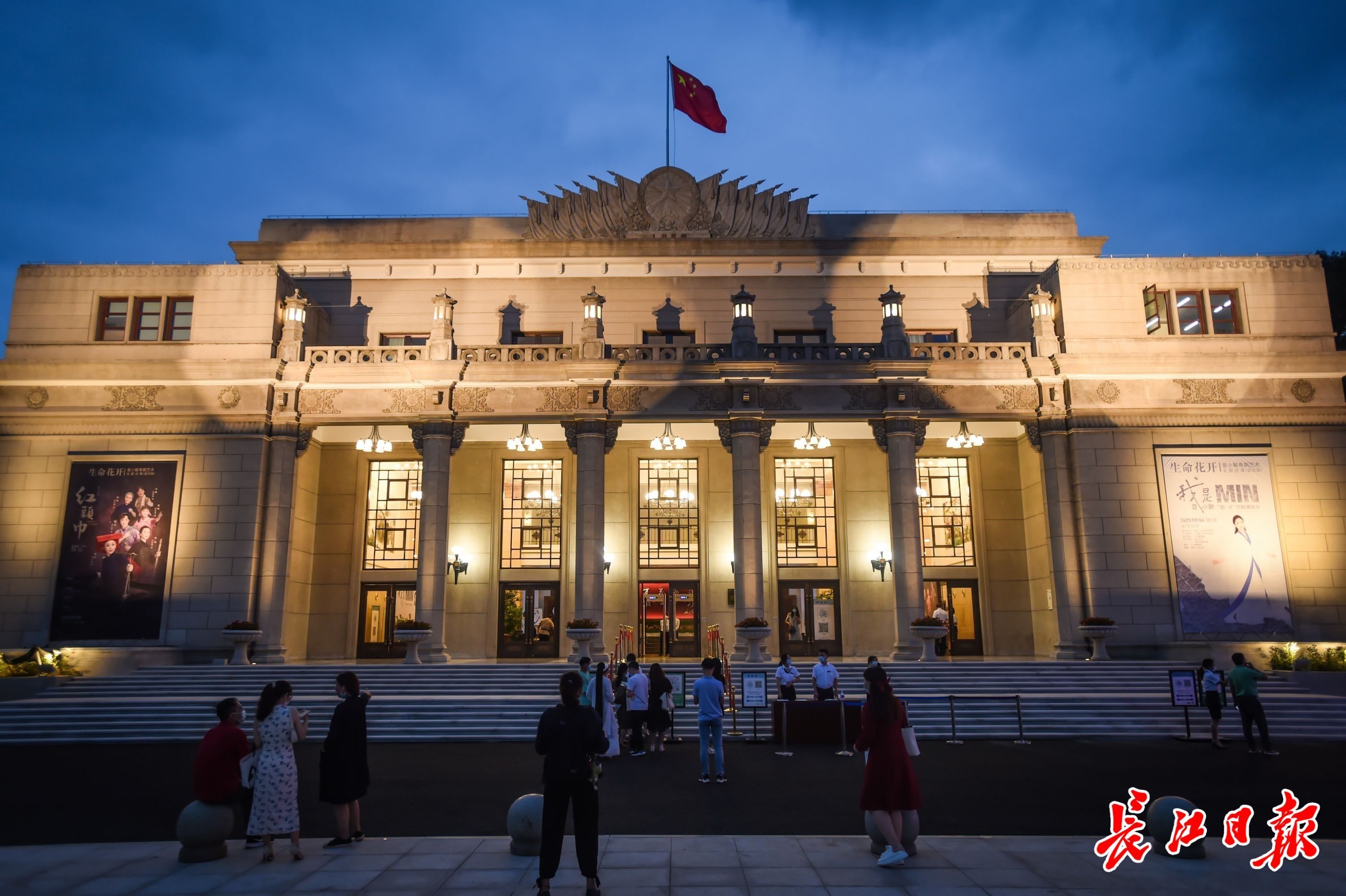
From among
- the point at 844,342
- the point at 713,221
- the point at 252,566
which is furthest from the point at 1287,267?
the point at 252,566

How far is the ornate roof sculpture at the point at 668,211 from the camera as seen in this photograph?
104 feet

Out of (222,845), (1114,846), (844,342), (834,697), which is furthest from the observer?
(844,342)

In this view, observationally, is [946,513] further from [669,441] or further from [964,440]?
[669,441]

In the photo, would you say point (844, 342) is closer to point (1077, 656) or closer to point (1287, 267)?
point (1077, 656)

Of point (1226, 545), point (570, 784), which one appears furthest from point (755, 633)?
point (570, 784)

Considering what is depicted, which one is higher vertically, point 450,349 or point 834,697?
point 450,349

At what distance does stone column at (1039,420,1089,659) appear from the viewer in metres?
25.3

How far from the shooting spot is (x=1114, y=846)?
7891 mm

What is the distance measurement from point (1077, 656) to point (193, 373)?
2858 cm

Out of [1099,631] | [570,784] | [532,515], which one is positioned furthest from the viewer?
[532,515]

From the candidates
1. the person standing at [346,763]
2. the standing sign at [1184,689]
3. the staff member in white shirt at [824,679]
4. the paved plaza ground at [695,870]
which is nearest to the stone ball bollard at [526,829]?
the paved plaza ground at [695,870]

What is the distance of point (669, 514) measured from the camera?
99.2ft

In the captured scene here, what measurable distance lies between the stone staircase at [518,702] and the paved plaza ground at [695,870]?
28.9 ft

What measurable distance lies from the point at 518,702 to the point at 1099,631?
1654 cm
